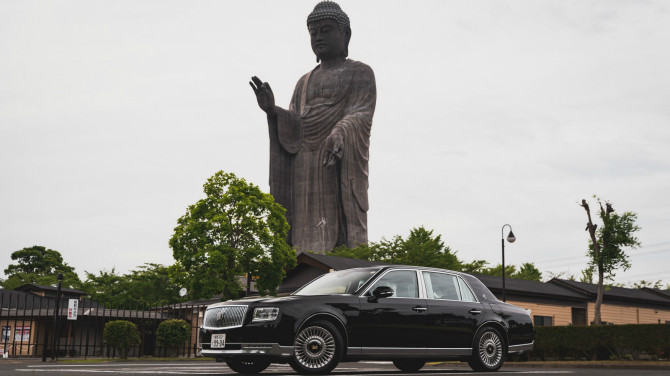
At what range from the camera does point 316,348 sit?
1022cm

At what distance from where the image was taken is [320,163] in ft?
208

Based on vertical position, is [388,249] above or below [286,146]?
below

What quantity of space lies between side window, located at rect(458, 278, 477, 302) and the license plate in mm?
4321

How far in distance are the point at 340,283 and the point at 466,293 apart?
2407 millimetres

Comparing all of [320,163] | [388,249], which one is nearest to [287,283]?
[388,249]

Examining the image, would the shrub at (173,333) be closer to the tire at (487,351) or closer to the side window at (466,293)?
the side window at (466,293)

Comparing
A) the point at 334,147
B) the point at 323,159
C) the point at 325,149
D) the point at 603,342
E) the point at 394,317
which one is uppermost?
the point at 325,149

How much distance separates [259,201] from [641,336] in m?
18.5

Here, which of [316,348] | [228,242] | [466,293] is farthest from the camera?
[228,242]

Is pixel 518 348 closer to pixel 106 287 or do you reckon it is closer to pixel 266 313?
pixel 266 313

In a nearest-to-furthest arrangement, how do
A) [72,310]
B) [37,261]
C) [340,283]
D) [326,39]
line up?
[340,283]
[72,310]
[326,39]
[37,261]

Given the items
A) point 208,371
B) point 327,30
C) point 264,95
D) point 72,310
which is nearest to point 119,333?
→ point 72,310

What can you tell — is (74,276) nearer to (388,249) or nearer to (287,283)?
(388,249)

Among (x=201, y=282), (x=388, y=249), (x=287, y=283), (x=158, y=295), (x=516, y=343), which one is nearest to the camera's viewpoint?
(x=516, y=343)
